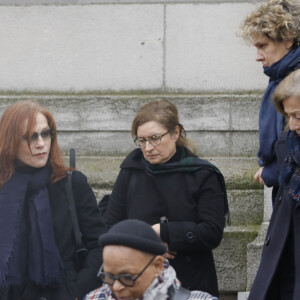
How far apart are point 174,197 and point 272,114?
0.71 m

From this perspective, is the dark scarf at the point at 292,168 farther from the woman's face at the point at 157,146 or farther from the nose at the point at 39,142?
the nose at the point at 39,142

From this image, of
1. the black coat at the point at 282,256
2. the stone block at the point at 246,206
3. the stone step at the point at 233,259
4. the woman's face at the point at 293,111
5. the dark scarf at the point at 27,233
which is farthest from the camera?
the stone block at the point at 246,206

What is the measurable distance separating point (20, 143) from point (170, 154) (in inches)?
35.5

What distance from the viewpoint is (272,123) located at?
4805mm

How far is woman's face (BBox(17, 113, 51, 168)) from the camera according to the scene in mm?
4633

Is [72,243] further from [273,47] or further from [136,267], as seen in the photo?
[273,47]

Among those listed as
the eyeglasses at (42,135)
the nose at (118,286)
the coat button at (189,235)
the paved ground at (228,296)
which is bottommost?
the paved ground at (228,296)

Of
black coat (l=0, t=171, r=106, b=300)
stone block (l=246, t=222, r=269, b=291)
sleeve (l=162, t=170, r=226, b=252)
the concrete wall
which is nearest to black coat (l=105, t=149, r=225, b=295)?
sleeve (l=162, t=170, r=226, b=252)

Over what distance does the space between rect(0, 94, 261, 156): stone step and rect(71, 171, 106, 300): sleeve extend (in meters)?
2.44

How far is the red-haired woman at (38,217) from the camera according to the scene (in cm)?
443

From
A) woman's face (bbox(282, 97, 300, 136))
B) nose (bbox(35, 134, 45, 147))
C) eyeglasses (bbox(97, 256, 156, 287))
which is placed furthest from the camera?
nose (bbox(35, 134, 45, 147))

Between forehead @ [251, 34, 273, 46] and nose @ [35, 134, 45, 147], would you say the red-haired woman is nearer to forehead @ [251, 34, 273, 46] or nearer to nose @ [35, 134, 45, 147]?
nose @ [35, 134, 45, 147]

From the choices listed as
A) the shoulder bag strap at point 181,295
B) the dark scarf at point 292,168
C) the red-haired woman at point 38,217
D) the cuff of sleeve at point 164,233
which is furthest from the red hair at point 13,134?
the shoulder bag strap at point 181,295

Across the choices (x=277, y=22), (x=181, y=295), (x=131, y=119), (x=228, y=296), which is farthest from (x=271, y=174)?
(x=131, y=119)
